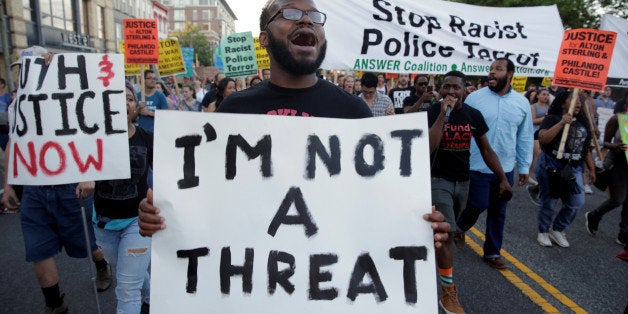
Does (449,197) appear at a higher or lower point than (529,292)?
higher

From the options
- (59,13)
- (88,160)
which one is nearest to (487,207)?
(88,160)

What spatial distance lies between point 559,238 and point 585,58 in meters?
2.10

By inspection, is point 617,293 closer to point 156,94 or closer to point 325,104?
point 325,104

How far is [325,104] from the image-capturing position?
73.8 inches

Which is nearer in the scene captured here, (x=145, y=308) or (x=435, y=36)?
(x=145, y=308)

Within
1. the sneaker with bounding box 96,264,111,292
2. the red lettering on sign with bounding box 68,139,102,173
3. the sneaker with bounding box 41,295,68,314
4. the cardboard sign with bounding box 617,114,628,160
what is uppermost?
the cardboard sign with bounding box 617,114,628,160

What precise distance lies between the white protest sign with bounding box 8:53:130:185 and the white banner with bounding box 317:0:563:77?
242cm

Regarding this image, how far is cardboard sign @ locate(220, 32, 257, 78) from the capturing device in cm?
917

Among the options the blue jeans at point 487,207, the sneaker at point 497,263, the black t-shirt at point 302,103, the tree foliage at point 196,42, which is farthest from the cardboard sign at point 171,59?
the tree foliage at point 196,42

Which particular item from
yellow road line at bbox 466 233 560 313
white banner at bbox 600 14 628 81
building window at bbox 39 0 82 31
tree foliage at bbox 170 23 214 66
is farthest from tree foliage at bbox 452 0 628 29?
tree foliage at bbox 170 23 214 66

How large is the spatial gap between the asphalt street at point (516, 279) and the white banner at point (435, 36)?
2114mm

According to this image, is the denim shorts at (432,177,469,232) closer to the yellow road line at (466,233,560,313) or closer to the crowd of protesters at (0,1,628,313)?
the crowd of protesters at (0,1,628,313)

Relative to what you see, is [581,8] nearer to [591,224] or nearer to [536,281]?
[591,224]

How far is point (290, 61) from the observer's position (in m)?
1.85
